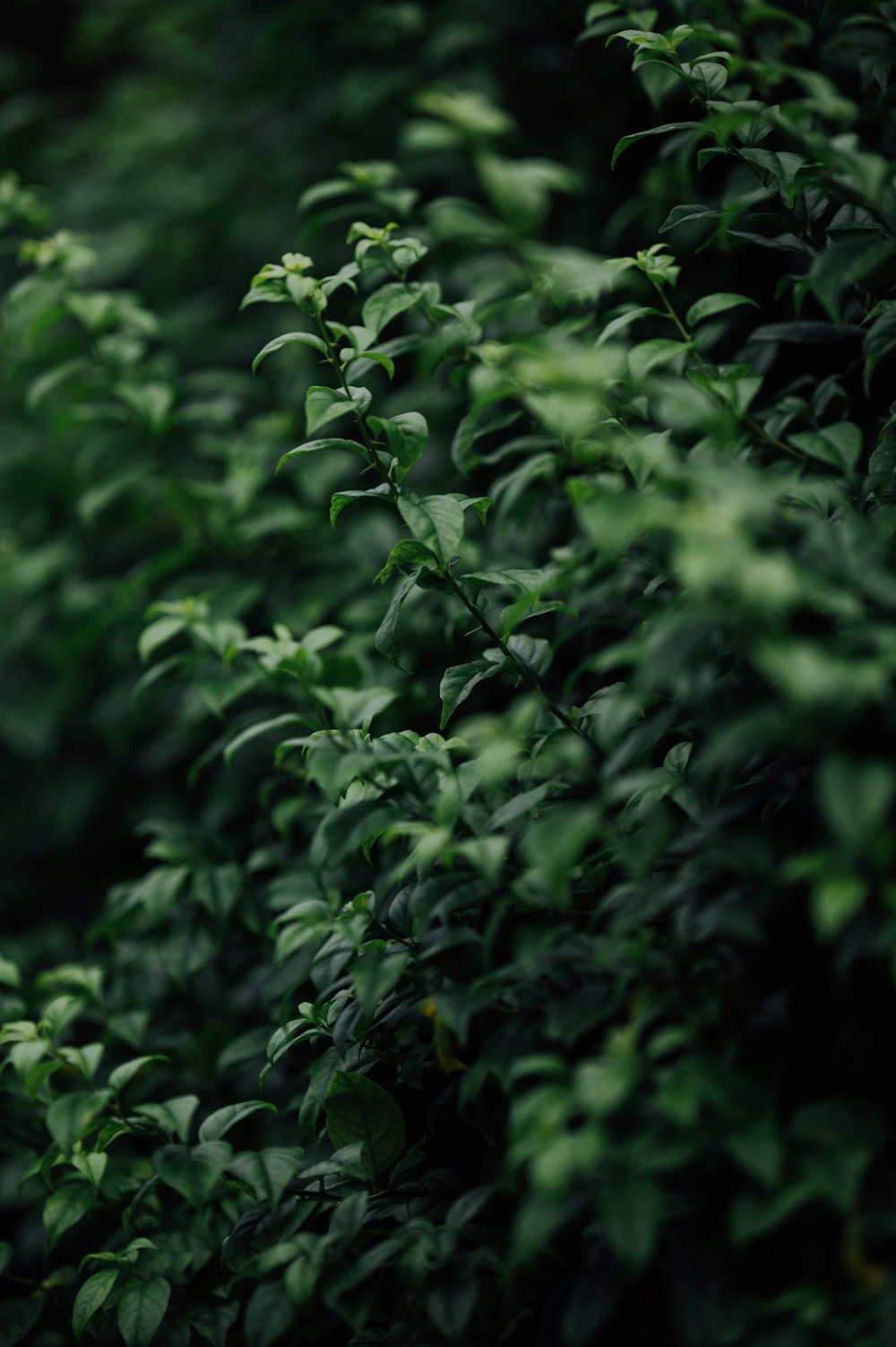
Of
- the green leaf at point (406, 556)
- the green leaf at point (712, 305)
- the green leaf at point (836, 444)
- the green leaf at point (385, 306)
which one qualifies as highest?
the green leaf at point (385, 306)

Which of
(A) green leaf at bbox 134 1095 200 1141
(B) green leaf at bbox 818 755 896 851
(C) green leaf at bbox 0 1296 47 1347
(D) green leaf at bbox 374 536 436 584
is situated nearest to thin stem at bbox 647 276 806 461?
(D) green leaf at bbox 374 536 436 584

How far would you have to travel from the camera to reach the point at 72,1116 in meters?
1.57

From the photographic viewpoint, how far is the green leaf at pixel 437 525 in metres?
1.46

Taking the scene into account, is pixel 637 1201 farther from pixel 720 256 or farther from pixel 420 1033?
pixel 720 256

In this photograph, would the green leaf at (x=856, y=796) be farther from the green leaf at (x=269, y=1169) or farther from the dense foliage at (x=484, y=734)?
the green leaf at (x=269, y=1169)

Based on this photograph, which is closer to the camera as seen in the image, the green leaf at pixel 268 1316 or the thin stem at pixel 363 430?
the green leaf at pixel 268 1316

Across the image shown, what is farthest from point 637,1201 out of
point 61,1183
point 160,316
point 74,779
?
point 160,316

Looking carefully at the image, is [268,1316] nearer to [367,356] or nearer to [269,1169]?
[269,1169]

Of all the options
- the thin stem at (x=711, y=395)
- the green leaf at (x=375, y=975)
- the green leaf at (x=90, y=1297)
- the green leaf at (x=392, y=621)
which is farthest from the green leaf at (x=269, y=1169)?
the thin stem at (x=711, y=395)

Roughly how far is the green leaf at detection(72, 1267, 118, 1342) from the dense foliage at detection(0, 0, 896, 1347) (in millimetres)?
14

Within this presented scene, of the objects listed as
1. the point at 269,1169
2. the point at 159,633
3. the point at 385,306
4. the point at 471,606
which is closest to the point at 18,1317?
the point at 269,1169

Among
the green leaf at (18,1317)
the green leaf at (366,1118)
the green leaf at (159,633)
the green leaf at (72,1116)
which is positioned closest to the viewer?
the green leaf at (366,1118)

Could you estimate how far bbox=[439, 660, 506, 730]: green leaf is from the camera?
58.6 inches

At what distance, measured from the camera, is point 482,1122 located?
1.36 metres
